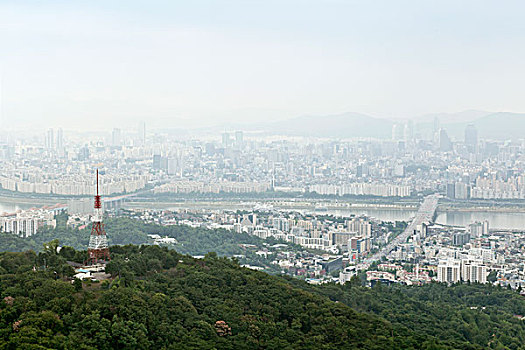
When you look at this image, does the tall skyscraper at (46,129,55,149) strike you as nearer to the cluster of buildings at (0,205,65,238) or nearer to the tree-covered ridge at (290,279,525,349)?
the cluster of buildings at (0,205,65,238)

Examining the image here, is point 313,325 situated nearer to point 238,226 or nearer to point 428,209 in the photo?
point 238,226

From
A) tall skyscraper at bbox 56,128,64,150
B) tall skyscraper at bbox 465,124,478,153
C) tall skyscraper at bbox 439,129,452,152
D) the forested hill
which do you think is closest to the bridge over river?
the forested hill

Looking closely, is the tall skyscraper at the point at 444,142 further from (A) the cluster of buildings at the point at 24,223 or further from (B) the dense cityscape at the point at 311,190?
(A) the cluster of buildings at the point at 24,223

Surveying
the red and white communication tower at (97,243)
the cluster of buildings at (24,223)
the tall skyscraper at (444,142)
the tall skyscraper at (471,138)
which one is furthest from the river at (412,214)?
the red and white communication tower at (97,243)

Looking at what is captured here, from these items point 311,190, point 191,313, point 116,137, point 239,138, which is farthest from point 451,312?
point 239,138

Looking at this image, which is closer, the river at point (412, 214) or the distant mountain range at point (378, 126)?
the river at point (412, 214)

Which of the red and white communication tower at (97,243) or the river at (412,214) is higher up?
the red and white communication tower at (97,243)
